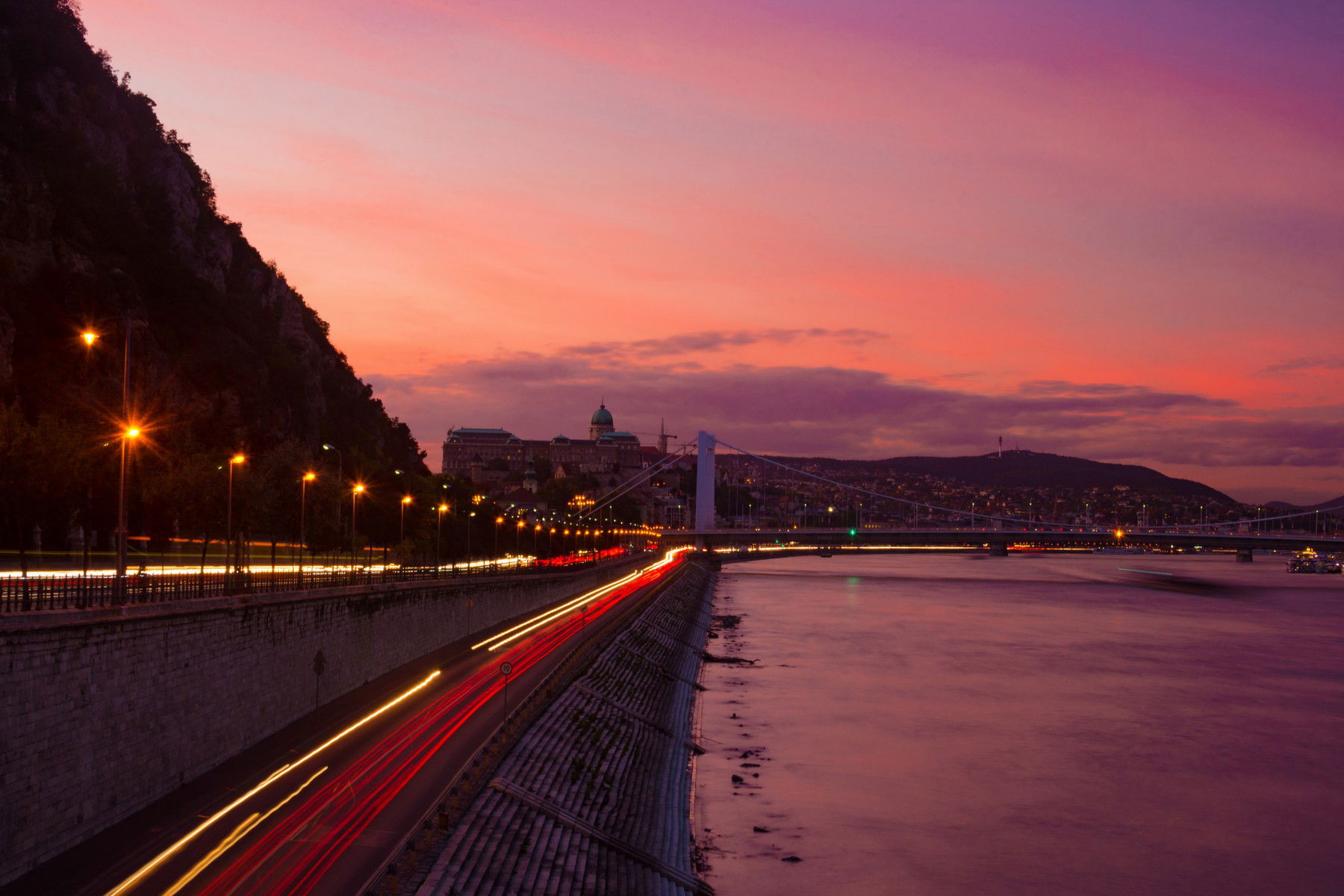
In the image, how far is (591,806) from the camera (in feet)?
92.4

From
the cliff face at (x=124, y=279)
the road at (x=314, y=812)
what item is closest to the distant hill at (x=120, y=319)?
the cliff face at (x=124, y=279)

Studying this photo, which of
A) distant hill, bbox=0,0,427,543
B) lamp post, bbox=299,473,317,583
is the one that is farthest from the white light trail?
Answer: distant hill, bbox=0,0,427,543

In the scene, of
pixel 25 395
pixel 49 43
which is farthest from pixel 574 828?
pixel 49 43

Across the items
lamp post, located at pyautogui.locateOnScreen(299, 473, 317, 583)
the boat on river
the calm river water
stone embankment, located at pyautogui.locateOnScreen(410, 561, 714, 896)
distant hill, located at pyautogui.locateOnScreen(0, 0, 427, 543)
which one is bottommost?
the boat on river

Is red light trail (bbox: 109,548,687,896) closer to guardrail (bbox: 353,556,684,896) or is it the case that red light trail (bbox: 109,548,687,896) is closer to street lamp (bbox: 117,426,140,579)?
guardrail (bbox: 353,556,684,896)

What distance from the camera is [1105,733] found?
1854 inches

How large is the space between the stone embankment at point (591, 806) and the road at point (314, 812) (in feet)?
3.93

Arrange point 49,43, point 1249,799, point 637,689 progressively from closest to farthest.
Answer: point 1249,799
point 637,689
point 49,43

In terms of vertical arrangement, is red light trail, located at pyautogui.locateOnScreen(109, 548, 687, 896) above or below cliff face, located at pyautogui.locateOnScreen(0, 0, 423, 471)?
below

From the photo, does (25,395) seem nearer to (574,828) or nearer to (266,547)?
(266,547)

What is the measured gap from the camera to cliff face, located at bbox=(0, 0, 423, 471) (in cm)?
6106

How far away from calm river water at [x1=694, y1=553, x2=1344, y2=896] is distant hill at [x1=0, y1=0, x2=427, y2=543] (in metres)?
21.8

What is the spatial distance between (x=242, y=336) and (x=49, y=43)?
24.1 meters

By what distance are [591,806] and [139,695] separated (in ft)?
34.4
